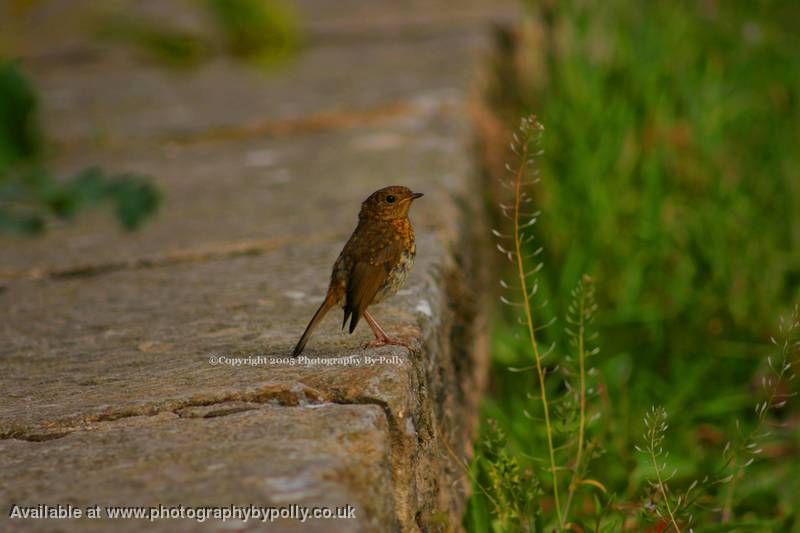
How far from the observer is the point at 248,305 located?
228cm

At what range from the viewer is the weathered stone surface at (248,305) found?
147cm

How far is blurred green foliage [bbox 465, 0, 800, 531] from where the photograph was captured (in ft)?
9.24

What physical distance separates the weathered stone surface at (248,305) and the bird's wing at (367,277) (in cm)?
9

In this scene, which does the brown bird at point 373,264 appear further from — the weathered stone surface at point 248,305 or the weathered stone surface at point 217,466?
the weathered stone surface at point 217,466

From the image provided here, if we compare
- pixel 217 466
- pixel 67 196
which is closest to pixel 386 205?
pixel 217 466

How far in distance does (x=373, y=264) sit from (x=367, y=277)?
0.03 m

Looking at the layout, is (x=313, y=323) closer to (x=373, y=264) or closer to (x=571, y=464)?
(x=373, y=264)

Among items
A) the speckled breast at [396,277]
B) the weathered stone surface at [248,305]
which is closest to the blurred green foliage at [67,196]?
the weathered stone surface at [248,305]

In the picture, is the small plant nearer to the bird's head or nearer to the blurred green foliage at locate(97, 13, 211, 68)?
the bird's head

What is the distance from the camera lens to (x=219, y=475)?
1.41m

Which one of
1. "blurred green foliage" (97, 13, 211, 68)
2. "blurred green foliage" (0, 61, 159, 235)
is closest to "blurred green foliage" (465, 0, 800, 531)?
"blurred green foliage" (0, 61, 159, 235)

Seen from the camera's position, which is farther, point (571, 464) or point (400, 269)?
point (571, 464)

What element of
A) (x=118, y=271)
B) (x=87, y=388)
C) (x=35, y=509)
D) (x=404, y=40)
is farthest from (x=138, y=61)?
(x=35, y=509)

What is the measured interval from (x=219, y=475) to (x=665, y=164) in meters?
2.82
